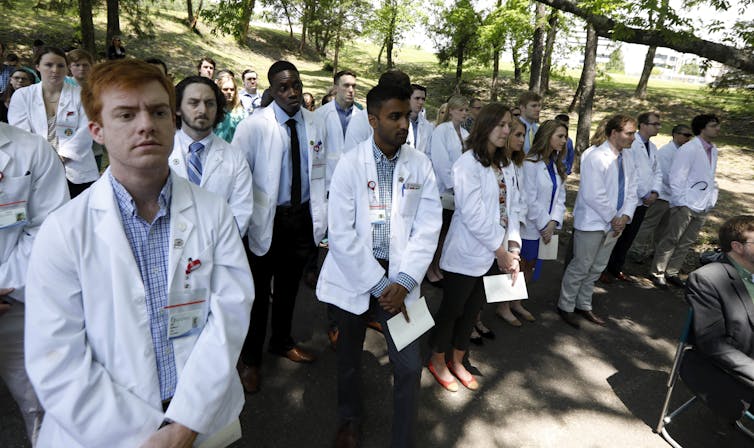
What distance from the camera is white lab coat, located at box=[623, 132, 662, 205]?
18.8 ft

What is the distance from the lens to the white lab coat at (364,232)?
9.13ft

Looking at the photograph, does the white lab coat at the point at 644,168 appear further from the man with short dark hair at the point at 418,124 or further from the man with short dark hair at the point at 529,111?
the man with short dark hair at the point at 418,124

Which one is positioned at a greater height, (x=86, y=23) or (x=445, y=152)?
(x=86, y=23)

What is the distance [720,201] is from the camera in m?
9.78

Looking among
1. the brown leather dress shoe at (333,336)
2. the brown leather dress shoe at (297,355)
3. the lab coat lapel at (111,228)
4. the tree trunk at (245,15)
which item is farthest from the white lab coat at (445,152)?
the tree trunk at (245,15)

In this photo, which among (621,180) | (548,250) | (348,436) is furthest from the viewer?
(621,180)

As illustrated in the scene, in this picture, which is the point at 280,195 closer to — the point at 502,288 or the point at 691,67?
the point at 502,288

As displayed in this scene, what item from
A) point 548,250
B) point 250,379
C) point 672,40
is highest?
→ point 672,40

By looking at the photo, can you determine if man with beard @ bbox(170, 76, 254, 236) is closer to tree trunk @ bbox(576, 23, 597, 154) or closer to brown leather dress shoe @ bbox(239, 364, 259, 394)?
brown leather dress shoe @ bbox(239, 364, 259, 394)

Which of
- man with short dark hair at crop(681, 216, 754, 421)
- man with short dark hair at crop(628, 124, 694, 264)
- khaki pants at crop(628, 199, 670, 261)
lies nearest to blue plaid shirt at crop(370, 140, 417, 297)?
man with short dark hair at crop(681, 216, 754, 421)

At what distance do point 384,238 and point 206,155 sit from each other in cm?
142

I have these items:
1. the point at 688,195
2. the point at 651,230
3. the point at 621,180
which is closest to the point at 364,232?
the point at 621,180

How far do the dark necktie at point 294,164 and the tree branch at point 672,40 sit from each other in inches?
170

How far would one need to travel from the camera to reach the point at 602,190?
4758mm
